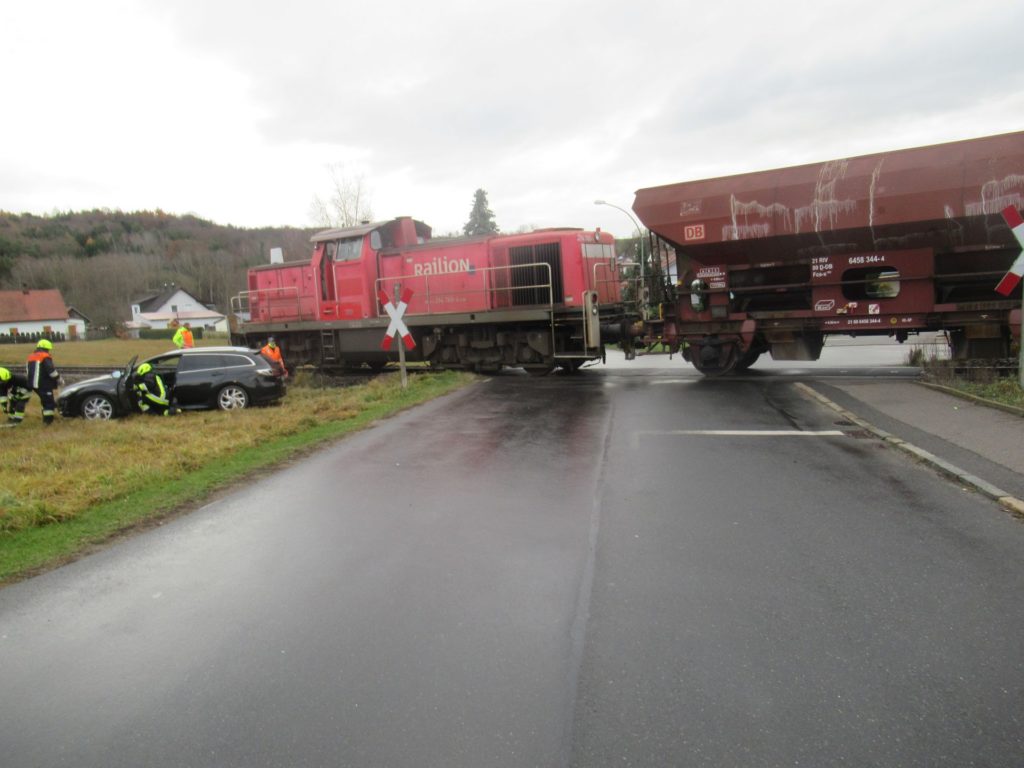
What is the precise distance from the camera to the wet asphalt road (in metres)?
3.04

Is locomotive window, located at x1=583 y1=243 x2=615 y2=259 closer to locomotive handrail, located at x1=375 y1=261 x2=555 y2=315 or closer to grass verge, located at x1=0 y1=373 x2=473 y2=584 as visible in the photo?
locomotive handrail, located at x1=375 y1=261 x2=555 y2=315

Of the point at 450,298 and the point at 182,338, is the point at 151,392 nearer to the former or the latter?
the point at 182,338

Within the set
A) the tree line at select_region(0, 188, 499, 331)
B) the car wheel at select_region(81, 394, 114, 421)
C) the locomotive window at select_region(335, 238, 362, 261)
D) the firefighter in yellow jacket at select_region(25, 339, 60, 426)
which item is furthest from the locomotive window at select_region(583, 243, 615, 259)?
the tree line at select_region(0, 188, 499, 331)

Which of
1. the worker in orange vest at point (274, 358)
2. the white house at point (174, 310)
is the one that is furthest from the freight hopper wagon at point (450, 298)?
the white house at point (174, 310)


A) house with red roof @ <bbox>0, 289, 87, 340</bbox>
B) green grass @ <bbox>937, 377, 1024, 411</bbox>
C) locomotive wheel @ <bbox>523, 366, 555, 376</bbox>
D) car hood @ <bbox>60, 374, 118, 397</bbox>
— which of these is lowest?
green grass @ <bbox>937, 377, 1024, 411</bbox>

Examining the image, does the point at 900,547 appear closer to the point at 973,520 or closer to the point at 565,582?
the point at 973,520

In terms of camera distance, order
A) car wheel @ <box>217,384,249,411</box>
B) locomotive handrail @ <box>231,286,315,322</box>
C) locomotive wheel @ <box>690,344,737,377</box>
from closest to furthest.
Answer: car wheel @ <box>217,384,249,411</box>, locomotive wheel @ <box>690,344,737,377</box>, locomotive handrail @ <box>231,286,315,322</box>

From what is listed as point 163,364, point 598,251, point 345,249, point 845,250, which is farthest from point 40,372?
point 845,250

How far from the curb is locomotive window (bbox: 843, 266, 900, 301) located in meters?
3.86

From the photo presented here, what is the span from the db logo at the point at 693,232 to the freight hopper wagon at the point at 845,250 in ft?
0.07

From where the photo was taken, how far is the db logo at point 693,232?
46.9 feet

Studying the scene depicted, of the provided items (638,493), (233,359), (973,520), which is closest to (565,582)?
(638,493)

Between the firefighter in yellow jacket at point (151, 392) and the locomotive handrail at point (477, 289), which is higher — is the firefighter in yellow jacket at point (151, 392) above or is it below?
below

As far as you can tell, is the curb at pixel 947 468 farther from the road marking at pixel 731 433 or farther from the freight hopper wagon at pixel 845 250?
the freight hopper wagon at pixel 845 250
